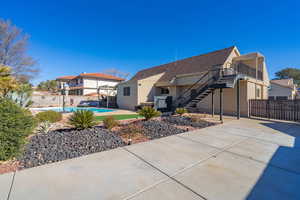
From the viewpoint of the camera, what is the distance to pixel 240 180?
2504 millimetres

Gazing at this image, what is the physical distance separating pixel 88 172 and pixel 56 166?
0.91 meters

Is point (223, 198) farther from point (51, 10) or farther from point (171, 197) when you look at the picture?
point (51, 10)

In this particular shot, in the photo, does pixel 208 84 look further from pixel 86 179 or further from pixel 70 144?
pixel 86 179

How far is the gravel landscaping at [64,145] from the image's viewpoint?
10.9 feet

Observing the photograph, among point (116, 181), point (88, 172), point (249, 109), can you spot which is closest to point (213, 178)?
point (116, 181)

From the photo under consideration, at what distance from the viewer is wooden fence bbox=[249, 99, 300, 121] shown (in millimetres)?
9248

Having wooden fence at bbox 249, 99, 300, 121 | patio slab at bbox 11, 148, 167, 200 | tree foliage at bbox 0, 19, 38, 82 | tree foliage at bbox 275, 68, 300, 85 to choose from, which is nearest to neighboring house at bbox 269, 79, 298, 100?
wooden fence at bbox 249, 99, 300, 121

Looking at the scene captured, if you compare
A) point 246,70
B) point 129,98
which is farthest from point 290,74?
point 129,98

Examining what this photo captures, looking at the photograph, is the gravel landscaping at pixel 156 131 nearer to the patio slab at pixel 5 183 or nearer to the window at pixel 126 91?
the patio slab at pixel 5 183

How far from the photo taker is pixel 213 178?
256 centimetres

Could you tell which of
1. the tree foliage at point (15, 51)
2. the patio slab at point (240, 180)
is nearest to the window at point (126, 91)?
the patio slab at point (240, 180)

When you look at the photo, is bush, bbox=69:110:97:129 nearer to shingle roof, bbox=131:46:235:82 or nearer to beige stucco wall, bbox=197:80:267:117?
beige stucco wall, bbox=197:80:267:117

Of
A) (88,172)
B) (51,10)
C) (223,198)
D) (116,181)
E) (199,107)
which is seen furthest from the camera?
(199,107)

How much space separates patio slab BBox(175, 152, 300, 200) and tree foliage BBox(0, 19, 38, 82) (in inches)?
1006
